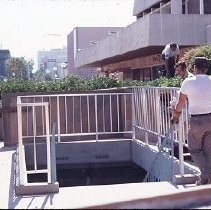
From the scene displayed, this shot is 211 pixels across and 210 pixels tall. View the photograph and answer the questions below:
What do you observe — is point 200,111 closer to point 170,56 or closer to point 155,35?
point 170,56

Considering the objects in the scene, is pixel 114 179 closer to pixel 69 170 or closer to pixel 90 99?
pixel 69 170

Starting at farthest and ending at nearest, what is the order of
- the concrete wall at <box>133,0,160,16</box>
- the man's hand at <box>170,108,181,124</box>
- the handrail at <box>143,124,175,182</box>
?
the concrete wall at <box>133,0,160,16</box>, the handrail at <box>143,124,175,182</box>, the man's hand at <box>170,108,181,124</box>

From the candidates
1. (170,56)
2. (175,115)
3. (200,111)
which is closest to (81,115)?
(170,56)

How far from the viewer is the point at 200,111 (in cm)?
597

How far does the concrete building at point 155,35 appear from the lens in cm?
2047

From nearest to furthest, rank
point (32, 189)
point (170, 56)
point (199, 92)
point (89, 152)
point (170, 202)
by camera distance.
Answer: point (170, 202) < point (199, 92) < point (32, 189) < point (89, 152) < point (170, 56)

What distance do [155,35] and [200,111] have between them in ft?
48.8

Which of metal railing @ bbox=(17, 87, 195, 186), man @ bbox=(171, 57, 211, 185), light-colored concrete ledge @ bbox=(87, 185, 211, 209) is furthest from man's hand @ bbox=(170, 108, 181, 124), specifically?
metal railing @ bbox=(17, 87, 195, 186)

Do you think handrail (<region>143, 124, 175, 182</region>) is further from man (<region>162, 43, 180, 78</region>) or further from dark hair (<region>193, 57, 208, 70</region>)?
man (<region>162, 43, 180, 78</region>)

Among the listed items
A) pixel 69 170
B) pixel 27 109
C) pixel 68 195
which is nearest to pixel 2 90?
pixel 27 109

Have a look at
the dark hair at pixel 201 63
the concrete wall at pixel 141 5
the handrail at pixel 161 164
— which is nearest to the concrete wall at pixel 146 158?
the handrail at pixel 161 164

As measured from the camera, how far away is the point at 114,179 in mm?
9375

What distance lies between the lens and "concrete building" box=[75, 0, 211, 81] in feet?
67.2

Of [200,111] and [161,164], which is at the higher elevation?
[200,111]
